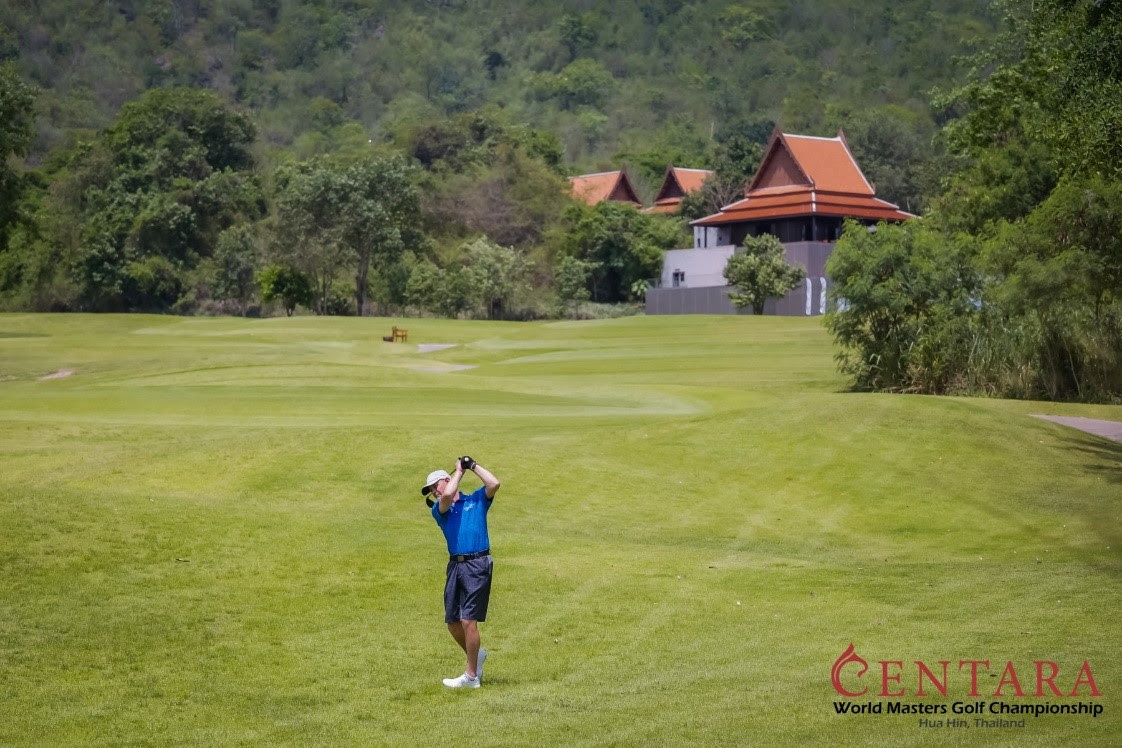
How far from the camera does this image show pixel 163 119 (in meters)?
111

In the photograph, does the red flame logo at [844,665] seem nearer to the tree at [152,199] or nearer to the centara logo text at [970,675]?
the centara logo text at [970,675]

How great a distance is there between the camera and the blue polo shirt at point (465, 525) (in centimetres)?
1230

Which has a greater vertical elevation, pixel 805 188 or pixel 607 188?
pixel 607 188

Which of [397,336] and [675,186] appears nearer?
[397,336]

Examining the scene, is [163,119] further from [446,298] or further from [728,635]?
[728,635]

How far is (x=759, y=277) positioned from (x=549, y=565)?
6180cm

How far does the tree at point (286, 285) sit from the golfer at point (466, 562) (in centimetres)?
8162

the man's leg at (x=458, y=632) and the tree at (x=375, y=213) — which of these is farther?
the tree at (x=375, y=213)

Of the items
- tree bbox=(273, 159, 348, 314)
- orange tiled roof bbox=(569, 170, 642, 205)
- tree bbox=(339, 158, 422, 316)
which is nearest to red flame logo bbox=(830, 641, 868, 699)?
tree bbox=(273, 159, 348, 314)

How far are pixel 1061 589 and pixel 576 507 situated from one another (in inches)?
309

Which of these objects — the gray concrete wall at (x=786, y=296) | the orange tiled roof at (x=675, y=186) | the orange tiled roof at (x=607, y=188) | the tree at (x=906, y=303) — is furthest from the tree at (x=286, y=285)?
the tree at (x=906, y=303)

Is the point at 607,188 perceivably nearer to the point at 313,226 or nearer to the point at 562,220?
the point at 562,220

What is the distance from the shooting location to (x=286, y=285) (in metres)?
93.0

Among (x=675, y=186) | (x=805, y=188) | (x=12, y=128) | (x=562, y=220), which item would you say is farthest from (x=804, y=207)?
(x=12, y=128)
